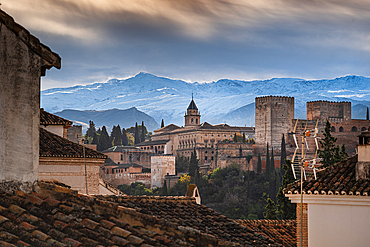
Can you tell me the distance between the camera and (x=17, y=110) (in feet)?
17.8

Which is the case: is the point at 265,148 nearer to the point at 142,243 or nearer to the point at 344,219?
the point at 344,219

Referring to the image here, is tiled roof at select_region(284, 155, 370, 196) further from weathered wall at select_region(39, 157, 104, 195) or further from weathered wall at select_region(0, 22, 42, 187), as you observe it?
weathered wall at select_region(0, 22, 42, 187)

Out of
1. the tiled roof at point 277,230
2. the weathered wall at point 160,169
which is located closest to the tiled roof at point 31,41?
the tiled roof at point 277,230

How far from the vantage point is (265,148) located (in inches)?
3548

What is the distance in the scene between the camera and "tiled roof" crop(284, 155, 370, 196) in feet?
34.9

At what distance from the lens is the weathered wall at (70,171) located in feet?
40.5

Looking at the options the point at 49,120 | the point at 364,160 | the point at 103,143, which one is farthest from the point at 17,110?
the point at 103,143

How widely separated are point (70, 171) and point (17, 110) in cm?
769

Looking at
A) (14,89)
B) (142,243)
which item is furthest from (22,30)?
(142,243)

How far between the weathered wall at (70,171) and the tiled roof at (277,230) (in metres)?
4.30

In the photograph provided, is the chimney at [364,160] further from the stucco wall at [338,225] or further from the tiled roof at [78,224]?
the tiled roof at [78,224]

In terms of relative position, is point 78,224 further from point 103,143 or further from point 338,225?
point 103,143

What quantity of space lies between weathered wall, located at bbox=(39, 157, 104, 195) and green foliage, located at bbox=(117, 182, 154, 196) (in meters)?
68.0

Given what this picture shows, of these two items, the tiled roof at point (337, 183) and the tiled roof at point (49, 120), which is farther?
the tiled roof at point (49, 120)
